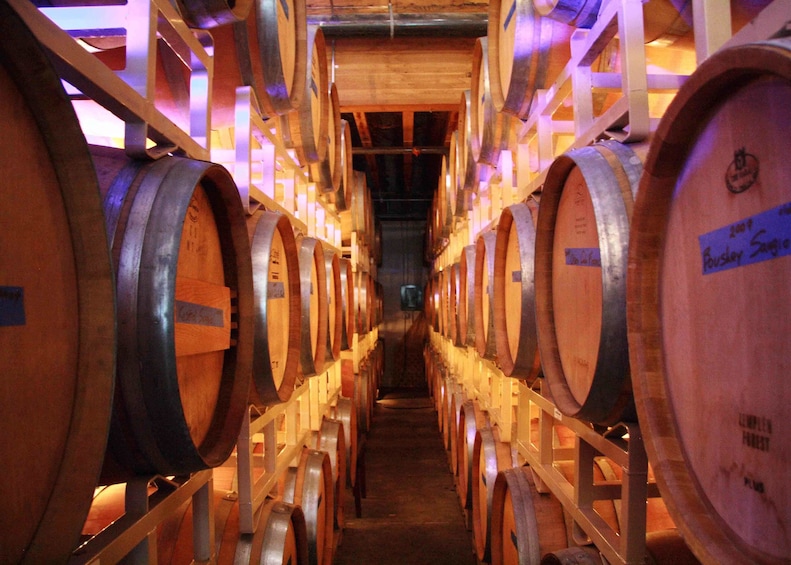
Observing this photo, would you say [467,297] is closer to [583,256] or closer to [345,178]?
[583,256]

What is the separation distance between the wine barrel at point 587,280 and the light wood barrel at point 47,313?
48.9 inches

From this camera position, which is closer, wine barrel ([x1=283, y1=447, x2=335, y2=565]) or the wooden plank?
wine barrel ([x1=283, y1=447, x2=335, y2=565])

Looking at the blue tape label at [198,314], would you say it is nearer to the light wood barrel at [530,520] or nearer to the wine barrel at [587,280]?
the wine barrel at [587,280]

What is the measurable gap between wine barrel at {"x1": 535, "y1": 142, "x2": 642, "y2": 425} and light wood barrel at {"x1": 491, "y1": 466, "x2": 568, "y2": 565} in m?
0.93

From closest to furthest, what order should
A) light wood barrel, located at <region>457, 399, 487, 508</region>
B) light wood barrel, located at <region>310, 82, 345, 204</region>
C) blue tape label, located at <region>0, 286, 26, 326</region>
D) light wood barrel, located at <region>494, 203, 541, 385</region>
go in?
blue tape label, located at <region>0, 286, 26, 326</region>
light wood barrel, located at <region>494, 203, 541, 385</region>
light wood barrel, located at <region>457, 399, 487, 508</region>
light wood barrel, located at <region>310, 82, 345, 204</region>

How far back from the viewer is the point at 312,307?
136 inches

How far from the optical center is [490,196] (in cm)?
426

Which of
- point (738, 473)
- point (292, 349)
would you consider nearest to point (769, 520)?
point (738, 473)

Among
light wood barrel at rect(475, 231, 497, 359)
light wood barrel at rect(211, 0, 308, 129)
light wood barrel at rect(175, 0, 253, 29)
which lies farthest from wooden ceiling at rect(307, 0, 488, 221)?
light wood barrel at rect(175, 0, 253, 29)

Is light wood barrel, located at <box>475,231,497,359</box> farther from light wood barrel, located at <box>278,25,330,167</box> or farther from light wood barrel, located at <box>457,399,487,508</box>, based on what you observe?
light wood barrel, located at <box>278,25,330,167</box>

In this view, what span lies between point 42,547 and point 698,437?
1287 millimetres

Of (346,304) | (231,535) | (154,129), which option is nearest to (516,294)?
(231,535)

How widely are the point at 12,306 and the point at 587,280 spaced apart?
1.60 metres

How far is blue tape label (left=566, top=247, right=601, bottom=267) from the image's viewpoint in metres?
1.74
